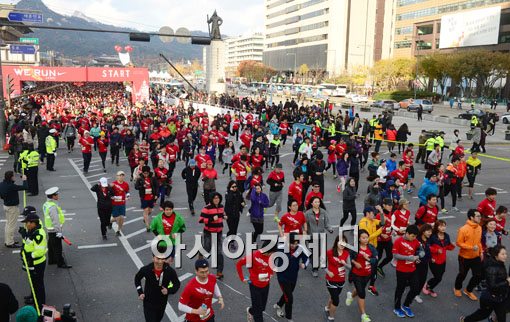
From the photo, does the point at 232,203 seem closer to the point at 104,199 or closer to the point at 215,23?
the point at 104,199

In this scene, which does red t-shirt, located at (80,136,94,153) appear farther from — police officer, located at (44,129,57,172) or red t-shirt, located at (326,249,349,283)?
red t-shirt, located at (326,249,349,283)

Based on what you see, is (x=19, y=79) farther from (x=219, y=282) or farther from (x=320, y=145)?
(x=219, y=282)

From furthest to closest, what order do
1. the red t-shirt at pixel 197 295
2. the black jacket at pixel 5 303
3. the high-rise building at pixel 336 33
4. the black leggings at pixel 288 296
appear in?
1. the high-rise building at pixel 336 33
2. the black leggings at pixel 288 296
3. the red t-shirt at pixel 197 295
4. the black jacket at pixel 5 303

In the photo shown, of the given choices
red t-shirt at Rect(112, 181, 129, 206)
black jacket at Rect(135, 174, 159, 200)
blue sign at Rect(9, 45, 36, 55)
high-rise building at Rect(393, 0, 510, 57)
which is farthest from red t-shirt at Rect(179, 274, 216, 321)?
high-rise building at Rect(393, 0, 510, 57)

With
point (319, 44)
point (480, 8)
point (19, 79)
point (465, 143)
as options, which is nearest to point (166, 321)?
point (465, 143)

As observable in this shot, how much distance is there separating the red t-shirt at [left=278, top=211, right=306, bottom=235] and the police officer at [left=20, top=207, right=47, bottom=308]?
4068mm

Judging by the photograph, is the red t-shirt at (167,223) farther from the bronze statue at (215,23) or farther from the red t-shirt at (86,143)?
the bronze statue at (215,23)

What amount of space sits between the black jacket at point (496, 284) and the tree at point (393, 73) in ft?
241

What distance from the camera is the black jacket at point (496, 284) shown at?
6.50m

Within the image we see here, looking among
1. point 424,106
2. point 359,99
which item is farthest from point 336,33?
point 424,106

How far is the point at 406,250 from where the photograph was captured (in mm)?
7109

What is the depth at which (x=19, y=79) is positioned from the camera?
122ft

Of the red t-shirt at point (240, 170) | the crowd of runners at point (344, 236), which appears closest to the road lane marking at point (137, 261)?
the crowd of runners at point (344, 236)

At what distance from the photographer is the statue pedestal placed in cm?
5331
